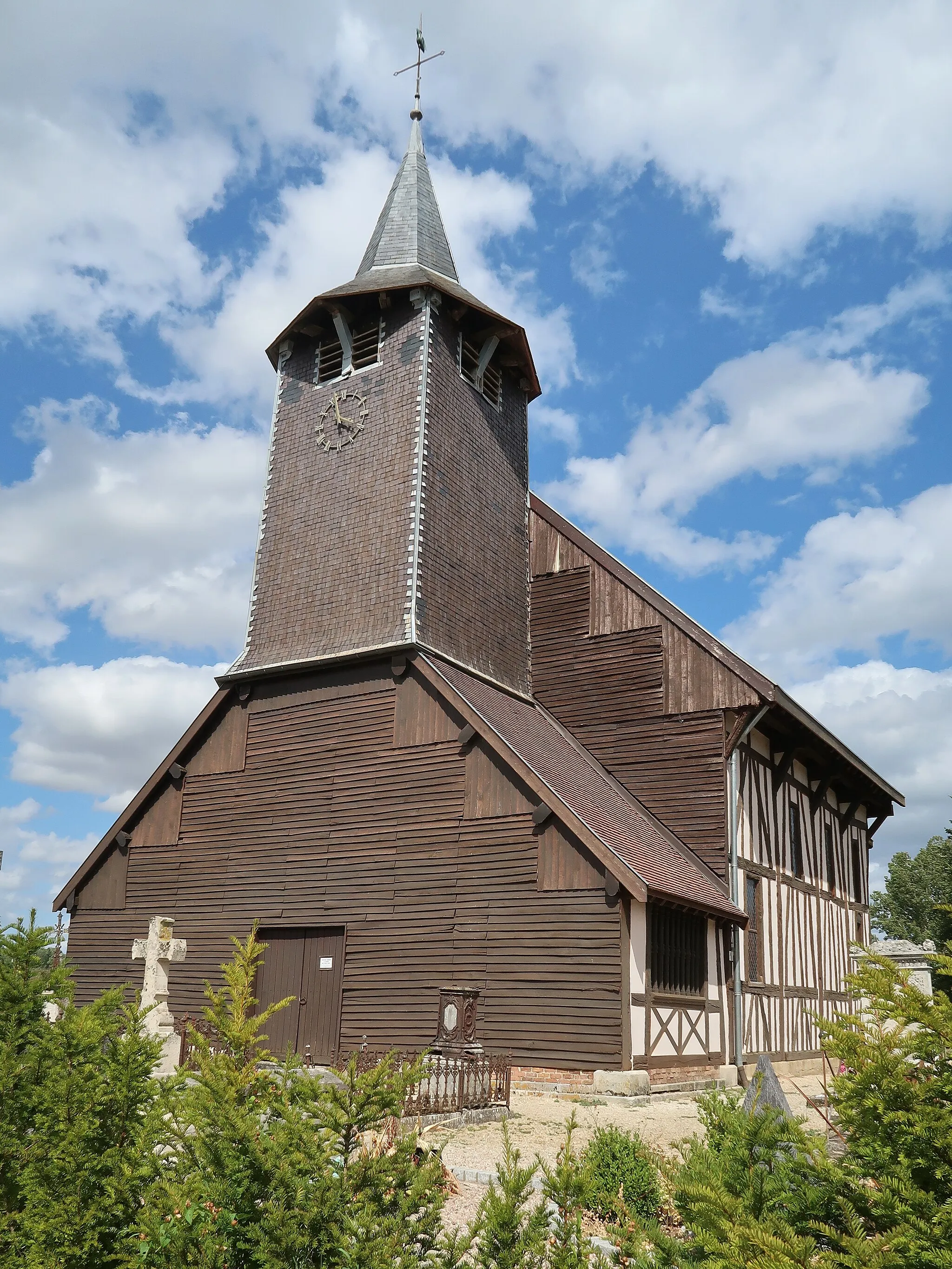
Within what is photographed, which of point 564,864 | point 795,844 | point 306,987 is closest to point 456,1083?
point 564,864

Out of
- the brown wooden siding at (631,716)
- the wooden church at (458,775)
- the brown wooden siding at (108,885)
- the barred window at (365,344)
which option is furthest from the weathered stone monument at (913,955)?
the barred window at (365,344)

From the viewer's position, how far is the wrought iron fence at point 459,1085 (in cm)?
1037

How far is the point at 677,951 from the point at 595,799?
2.43 meters

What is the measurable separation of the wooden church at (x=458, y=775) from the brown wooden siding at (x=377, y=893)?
0.13 ft

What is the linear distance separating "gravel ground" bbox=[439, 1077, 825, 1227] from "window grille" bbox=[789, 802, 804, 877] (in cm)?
595

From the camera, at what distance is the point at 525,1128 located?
10.7 m

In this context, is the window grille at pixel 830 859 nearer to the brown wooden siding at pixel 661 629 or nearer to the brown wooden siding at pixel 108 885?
the brown wooden siding at pixel 661 629

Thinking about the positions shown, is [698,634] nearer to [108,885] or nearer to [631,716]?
[631,716]

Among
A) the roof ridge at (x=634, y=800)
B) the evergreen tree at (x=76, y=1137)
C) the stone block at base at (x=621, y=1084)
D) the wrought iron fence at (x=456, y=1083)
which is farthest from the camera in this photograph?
the roof ridge at (x=634, y=800)

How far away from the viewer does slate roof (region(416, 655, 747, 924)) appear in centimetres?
1444

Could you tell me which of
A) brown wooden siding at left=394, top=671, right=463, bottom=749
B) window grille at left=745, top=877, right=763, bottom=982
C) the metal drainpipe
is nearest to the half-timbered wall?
window grille at left=745, top=877, right=763, bottom=982

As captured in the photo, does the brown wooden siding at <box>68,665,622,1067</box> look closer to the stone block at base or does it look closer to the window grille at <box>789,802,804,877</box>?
the stone block at base

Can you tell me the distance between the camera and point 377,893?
52.7 ft

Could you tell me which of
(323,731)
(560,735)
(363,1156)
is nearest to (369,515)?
(323,731)
